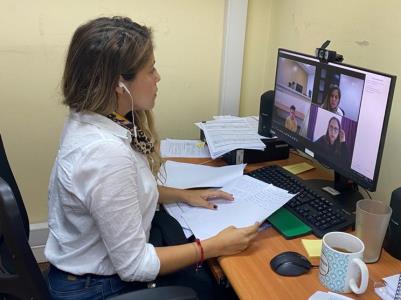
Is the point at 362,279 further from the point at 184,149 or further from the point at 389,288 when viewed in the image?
the point at 184,149

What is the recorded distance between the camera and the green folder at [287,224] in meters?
1.14

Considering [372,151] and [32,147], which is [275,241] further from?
[32,147]

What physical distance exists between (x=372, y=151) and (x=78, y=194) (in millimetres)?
773

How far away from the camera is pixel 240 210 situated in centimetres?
125

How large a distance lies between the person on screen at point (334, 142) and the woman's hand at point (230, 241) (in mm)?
385

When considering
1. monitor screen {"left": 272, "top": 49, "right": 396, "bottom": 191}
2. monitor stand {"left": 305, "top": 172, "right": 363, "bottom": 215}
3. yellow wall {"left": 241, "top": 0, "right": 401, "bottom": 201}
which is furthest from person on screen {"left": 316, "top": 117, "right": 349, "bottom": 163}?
yellow wall {"left": 241, "top": 0, "right": 401, "bottom": 201}

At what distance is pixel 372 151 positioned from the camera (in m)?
1.11

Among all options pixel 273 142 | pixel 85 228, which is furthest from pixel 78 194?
pixel 273 142

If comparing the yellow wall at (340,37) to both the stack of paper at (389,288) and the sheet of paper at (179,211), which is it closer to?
the stack of paper at (389,288)

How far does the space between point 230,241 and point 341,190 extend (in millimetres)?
521

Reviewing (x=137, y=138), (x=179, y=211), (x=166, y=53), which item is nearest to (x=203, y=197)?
(x=179, y=211)

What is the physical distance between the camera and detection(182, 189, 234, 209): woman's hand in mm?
1312

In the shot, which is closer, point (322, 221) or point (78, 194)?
point (78, 194)

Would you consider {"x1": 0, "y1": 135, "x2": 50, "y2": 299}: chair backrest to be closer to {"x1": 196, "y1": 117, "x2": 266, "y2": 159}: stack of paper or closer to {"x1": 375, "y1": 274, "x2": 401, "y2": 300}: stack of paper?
{"x1": 375, "y1": 274, "x2": 401, "y2": 300}: stack of paper
